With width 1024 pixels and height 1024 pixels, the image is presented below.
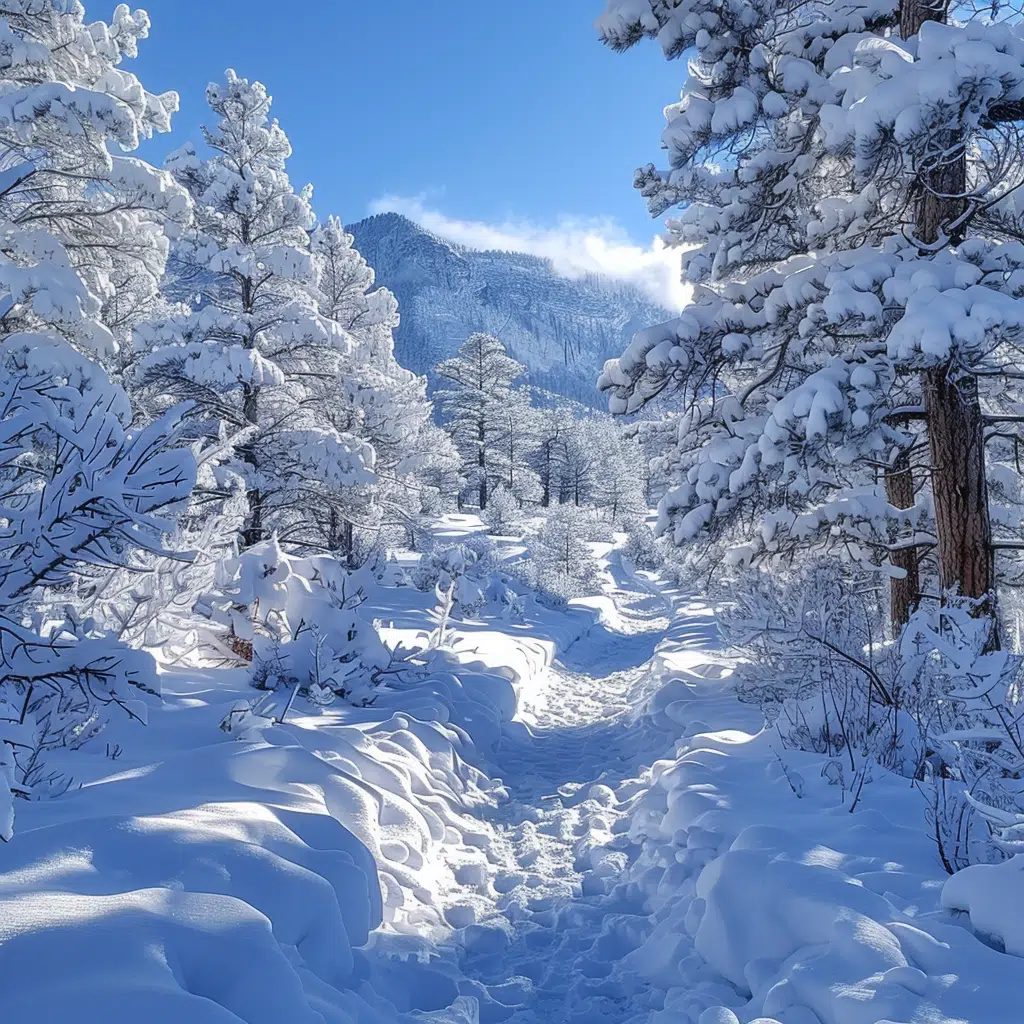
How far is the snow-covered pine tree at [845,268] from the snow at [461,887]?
7.18 feet

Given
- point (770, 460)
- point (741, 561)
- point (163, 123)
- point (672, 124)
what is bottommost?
point (741, 561)

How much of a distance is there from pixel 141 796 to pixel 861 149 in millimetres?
5459

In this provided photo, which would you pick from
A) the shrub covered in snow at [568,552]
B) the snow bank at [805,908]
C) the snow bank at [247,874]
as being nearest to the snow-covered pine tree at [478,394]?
the shrub covered in snow at [568,552]

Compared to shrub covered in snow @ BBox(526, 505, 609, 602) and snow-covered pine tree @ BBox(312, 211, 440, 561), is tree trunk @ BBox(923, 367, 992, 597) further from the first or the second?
shrub covered in snow @ BBox(526, 505, 609, 602)

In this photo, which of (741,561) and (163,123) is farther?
(163,123)

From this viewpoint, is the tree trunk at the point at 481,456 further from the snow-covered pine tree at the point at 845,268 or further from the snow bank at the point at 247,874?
the snow bank at the point at 247,874

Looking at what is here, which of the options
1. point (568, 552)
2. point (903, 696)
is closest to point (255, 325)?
point (903, 696)

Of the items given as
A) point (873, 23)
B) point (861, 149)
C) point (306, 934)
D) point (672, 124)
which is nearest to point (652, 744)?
point (306, 934)

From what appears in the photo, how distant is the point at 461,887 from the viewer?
3959 mm

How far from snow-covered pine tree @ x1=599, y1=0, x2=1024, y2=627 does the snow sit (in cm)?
219

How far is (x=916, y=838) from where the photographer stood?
311 centimetres

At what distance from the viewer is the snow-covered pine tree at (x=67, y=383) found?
2.00 m

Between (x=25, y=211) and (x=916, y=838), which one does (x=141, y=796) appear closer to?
(x=916, y=838)

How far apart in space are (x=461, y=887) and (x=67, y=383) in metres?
6.55
